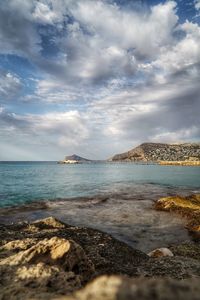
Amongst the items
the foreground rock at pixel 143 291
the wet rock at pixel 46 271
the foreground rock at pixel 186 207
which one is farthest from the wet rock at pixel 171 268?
the foreground rock at pixel 186 207

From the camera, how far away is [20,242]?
7.94m

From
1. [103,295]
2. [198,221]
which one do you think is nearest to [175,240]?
[198,221]

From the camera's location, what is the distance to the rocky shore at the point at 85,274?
215 cm

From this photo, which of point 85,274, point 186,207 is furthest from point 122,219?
point 85,274

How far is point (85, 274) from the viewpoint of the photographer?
577 cm

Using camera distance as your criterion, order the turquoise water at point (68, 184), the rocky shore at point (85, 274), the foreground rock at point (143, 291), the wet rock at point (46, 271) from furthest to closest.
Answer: the turquoise water at point (68, 184), the wet rock at point (46, 271), the rocky shore at point (85, 274), the foreground rock at point (143, 291)

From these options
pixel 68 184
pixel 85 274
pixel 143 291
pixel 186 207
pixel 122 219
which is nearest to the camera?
pixel 143 291

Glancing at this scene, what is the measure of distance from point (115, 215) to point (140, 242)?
8367 mm

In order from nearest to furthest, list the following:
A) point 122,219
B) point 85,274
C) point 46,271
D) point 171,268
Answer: point 46,271 → point 85,274 → point 171,268 → point 122,219

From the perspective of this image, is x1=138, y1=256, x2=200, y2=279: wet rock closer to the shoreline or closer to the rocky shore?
the rocky shore

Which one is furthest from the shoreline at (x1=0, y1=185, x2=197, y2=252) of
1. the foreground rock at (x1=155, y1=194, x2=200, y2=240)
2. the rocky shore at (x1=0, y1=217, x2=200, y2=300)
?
the rocky shore at (x1=0, y1=217, x2=200, y2=300)

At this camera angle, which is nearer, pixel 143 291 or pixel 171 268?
pixel 143 291

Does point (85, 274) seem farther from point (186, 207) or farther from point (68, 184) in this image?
point (68, 184)

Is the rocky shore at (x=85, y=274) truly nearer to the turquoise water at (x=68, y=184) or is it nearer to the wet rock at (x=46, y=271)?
the wet rock at (x=46, y=271)
